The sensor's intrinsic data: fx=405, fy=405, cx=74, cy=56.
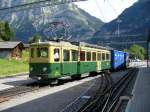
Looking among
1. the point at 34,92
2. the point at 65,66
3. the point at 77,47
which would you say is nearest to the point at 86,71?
the point at 77,47

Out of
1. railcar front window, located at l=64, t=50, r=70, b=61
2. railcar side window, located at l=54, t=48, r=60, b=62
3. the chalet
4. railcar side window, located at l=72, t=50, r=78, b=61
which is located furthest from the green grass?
the chalet

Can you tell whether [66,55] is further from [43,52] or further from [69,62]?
[43,52]

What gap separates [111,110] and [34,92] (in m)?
7.51

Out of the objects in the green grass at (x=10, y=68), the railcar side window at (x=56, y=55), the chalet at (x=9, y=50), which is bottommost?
the green grass at (x=10, y=68)

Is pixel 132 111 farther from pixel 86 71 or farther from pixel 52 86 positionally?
pixel 86 71

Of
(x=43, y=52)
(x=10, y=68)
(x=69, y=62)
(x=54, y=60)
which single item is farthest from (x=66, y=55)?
(x=10, y=68)

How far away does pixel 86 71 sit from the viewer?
108ft

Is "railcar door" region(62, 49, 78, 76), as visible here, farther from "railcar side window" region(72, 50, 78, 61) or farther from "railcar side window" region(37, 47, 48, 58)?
"railcar side window" region(37, 47, 48, 58)

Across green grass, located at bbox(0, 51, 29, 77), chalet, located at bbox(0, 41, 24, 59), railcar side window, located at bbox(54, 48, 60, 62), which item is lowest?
green grass, located at bbox(0, 51, 29, 77)

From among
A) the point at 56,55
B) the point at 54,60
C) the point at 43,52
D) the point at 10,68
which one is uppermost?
the point at 43,52

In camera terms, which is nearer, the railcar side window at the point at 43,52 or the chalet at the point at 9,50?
the railcar side window at the point at 43,52

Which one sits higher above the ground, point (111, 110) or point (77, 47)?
point (77, 47)

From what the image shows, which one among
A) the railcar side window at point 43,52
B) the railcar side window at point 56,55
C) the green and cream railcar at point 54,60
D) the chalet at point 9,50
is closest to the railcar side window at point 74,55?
the green and cream railcar at point 54,60

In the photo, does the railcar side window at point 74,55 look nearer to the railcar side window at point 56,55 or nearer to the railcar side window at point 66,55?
the railcar side window at point 66,55
